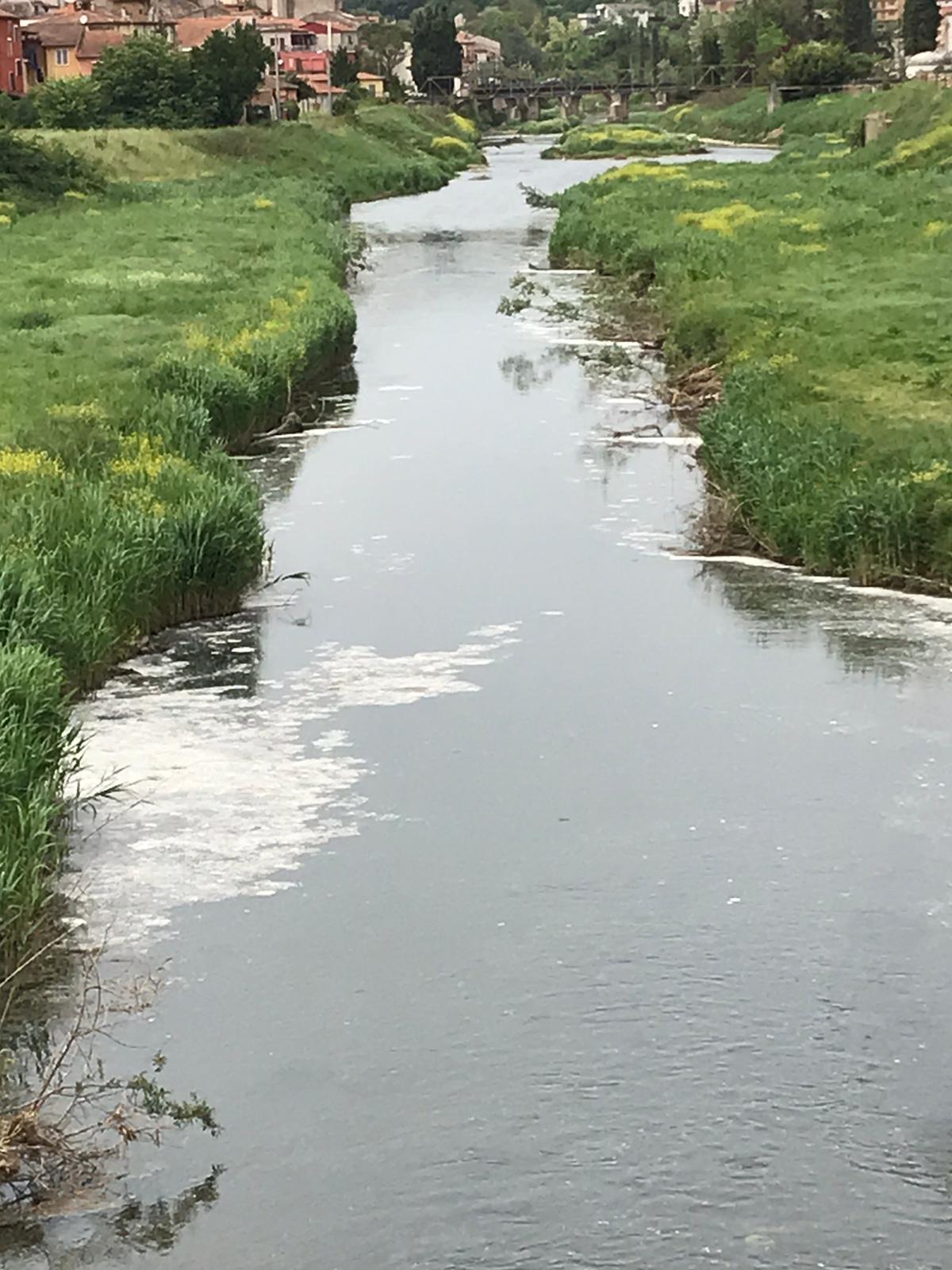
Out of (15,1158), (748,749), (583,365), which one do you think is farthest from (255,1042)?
(583,365)

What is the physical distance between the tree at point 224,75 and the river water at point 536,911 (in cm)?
5684

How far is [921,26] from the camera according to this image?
8944cm

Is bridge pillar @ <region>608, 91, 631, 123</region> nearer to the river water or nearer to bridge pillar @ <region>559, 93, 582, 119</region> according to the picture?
bridge pillar @ <region>559, 93, 582, 119</region>

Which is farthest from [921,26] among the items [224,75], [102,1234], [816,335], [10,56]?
[102,1234]

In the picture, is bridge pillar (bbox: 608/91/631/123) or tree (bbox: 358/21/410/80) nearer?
bridge pillar (bbox: 608/91/631/123)

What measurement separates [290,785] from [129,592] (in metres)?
2.75

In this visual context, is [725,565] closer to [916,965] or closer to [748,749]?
[748,749]

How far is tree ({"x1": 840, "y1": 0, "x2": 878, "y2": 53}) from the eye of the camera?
351 ft

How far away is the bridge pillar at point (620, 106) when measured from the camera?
415ft

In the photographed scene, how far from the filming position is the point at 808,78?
95.8m

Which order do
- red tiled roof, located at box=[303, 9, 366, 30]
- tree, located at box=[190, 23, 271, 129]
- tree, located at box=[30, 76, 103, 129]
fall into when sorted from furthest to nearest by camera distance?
red tiled roof, located at box=[303, 9, 366, 30] → tree, located at box=[190, 23, 271, 129] → tree, located at box=[30, 76, 103, 129]

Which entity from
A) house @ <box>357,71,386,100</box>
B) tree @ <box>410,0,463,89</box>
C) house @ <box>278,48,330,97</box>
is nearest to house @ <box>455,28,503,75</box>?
tree @ <box>410,0,463,89</box>

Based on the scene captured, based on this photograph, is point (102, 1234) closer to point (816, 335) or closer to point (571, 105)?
point (816, 335)

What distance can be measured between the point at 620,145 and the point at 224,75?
79.1ft
